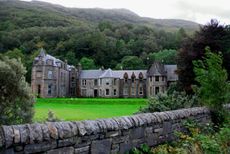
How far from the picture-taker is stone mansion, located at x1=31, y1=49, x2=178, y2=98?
8300 centimetres

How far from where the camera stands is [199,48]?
28.9 m

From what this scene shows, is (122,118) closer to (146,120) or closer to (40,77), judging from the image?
(146,120)

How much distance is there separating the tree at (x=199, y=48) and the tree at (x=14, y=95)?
42.4 feet

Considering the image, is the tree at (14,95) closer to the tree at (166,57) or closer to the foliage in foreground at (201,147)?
the foliage in foreground at (201,147)

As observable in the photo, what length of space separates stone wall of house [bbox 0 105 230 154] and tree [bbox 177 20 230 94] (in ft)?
56.4

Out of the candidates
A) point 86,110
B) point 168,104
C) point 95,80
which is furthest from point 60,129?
point 95,80

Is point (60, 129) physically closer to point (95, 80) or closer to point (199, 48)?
point (199, 48)

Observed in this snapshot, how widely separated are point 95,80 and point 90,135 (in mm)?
85446

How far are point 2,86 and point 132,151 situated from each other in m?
11.5

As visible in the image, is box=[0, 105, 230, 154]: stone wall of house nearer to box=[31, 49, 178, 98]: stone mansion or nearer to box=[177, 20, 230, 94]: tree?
box=[177, 20, 230, 94]: tree

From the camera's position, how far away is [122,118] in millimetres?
9102

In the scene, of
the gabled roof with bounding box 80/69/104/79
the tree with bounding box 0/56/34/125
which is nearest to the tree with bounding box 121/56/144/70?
the gabled roof with bounding box 80/69/104/79

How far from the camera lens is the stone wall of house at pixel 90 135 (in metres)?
6.22

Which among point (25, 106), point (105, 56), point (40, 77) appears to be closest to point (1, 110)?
point (25, 106)
